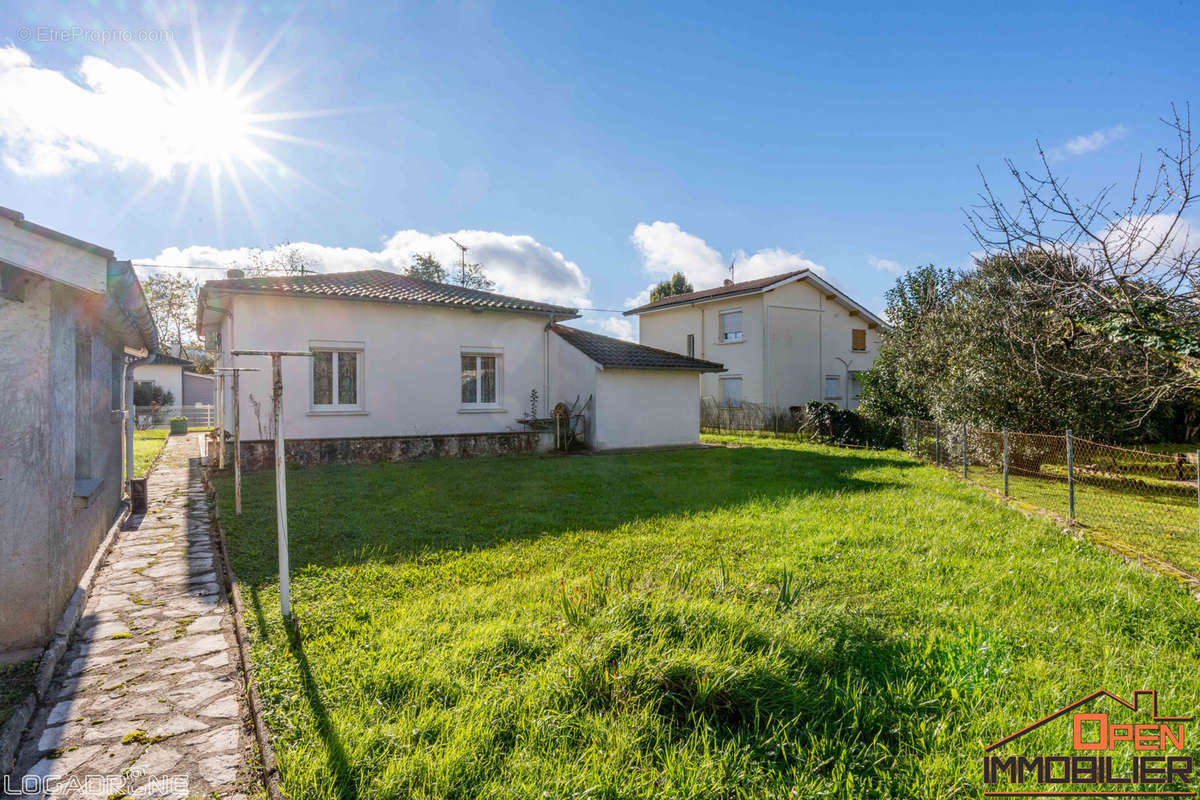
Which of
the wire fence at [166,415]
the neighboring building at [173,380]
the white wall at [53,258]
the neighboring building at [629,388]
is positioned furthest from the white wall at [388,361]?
the neighboring building at [173,380]

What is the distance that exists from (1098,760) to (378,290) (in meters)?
15.2

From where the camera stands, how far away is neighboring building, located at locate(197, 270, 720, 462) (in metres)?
13.1

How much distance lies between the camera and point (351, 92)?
9531mm

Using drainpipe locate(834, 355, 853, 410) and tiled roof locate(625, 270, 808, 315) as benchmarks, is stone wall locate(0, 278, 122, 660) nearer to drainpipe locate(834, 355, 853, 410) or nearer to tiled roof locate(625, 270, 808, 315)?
tiled roof locate(625, 270, 808, 315)

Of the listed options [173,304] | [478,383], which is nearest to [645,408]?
[478,383]

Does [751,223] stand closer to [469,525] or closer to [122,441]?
[469,525]

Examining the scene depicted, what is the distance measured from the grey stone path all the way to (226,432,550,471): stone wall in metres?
7.41

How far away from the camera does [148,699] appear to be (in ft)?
10.6

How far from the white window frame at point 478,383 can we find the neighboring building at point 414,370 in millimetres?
30

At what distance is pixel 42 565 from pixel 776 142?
1406 centimetres

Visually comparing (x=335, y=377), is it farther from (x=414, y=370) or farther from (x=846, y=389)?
(x=846, y=389)

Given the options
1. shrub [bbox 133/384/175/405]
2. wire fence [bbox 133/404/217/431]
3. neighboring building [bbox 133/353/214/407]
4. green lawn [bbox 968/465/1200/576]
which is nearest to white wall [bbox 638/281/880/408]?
green lawn [bbox 968/465/1200/576]

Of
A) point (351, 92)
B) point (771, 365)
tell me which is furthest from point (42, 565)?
point (771, 365)

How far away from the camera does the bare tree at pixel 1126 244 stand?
15.6ft
